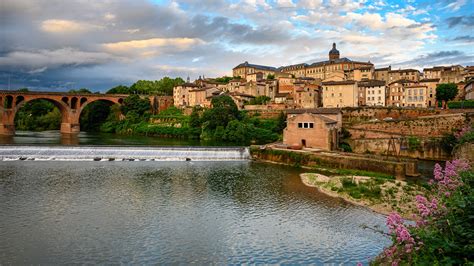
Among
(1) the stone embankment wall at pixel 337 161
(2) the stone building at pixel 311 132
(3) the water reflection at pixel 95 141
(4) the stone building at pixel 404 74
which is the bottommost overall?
(1) the stone embankment wall at pixel 337 161

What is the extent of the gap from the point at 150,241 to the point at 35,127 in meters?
71.2

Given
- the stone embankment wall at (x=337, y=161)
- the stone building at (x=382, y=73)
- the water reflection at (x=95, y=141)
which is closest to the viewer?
the stone embankment wall at (x=337, y=161)

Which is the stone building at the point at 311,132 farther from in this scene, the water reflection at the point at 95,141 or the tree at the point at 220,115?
the tree at the point at 220,115

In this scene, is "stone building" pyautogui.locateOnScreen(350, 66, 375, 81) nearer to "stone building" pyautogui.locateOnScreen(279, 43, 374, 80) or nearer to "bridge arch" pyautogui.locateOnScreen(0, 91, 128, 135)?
"stone building" pyautogui.locateOnScreen(279, 43, 374, 80)

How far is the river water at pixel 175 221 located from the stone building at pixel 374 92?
36.5 meters

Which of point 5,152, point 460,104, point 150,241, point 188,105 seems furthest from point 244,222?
point 188,105

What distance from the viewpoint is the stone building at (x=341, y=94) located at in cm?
5212

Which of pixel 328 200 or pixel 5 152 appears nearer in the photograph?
pixel 328 200

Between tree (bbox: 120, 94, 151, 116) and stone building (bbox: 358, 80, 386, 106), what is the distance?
→ 40.0m

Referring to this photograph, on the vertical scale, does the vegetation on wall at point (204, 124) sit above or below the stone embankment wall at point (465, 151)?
above

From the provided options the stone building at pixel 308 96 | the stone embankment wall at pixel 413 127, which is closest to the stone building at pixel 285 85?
the stone building at pixel 308 96

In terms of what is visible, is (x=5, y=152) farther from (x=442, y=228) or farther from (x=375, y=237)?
(x=442, y=228)

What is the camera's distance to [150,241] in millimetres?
12688

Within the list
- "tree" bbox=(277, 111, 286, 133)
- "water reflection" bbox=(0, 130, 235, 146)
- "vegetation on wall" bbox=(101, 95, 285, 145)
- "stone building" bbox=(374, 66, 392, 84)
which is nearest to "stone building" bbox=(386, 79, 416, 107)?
"stone building" bbox=(374, 66, 392, 84)
